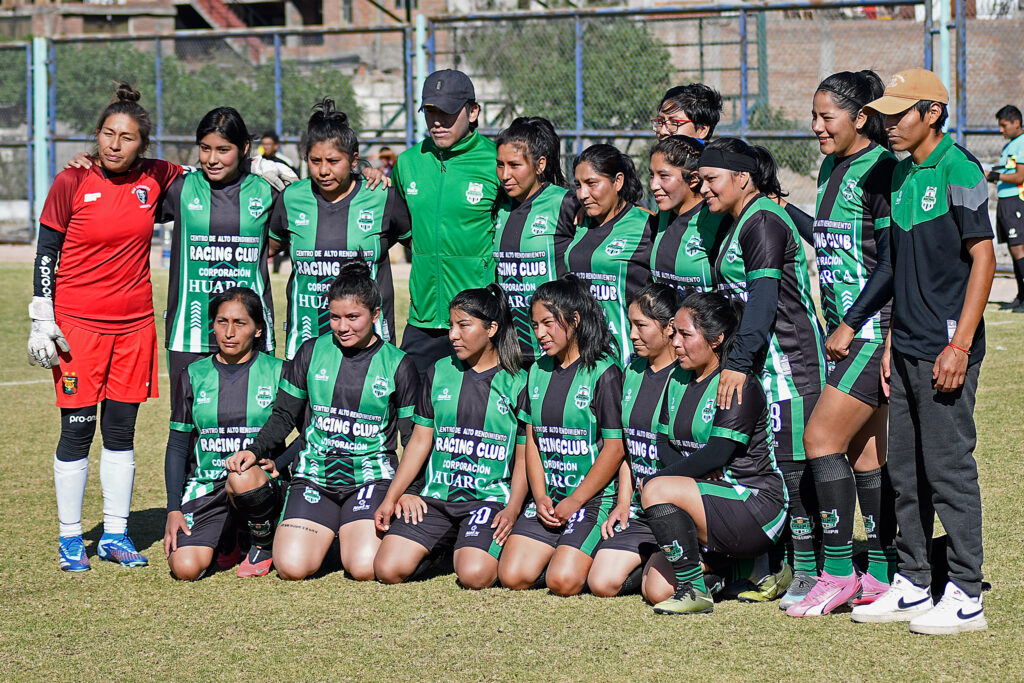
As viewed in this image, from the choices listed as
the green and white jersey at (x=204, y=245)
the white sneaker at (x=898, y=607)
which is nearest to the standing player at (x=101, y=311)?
the green and white jersey at (x=204, y=245)

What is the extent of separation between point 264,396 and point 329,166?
3.83 ft

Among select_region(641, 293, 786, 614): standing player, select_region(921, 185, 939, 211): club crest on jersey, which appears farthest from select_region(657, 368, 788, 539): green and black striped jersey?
select_region(921, 185, 939, 211): club crest on jersey

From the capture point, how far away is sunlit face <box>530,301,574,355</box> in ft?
17.7

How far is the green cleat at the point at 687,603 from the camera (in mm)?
4820

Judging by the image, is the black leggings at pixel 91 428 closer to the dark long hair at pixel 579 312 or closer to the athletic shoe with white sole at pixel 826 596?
the dark long hair at pixel 579 312

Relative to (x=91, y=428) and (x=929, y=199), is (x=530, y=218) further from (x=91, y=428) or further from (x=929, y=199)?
(x=91, y=428)

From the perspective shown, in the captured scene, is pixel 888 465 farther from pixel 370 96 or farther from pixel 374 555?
pixel 370 96

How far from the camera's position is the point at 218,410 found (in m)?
5.81

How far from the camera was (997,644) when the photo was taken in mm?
4332

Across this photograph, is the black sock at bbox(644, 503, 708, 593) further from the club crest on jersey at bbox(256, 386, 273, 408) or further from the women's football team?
the club crest on jersey at bbox(256, 386, 273, 408)

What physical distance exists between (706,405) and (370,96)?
83.8 feet

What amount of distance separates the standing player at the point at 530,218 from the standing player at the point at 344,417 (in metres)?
0.66

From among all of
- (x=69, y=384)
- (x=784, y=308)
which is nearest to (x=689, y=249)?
(x=784, y=308)

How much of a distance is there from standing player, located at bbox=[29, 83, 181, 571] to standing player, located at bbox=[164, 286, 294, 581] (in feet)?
0.78
